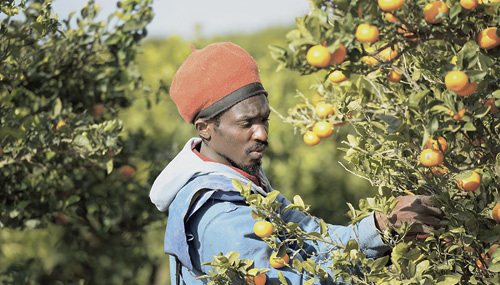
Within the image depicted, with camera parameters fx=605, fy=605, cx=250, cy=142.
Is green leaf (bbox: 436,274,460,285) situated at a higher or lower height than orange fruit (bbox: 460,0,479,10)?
lower

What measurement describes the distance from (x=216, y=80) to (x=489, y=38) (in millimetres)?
961

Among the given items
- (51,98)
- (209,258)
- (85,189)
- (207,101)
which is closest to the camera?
(209,258)

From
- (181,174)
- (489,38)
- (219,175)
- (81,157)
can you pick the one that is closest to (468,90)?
(489,38)

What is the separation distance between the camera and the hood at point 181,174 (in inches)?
82.4

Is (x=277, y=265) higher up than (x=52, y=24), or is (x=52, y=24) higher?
(x=52, y=24)

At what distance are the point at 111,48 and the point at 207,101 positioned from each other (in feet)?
4.69

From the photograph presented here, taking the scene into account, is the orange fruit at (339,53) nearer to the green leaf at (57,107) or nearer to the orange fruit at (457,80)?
the orange fruit at (457,80)

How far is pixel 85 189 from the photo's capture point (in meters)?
3.67

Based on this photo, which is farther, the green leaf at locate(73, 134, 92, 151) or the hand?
the green leaf at locate(73, 134, 92, 151)

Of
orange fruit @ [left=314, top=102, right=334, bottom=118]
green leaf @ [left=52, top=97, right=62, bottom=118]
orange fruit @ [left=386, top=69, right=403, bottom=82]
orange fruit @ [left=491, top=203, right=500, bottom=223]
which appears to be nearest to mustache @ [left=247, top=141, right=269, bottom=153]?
orange fruit @ [left=314, top=102, right=334, bottom=118]

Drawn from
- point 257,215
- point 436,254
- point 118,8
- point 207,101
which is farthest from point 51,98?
point 436,254

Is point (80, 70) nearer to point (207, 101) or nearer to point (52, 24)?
point (52, 24)

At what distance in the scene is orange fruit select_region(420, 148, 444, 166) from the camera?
1.55 m

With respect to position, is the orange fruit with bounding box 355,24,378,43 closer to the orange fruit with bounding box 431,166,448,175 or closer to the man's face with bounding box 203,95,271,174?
the orange fruit with bounding box 431,166,448,175
